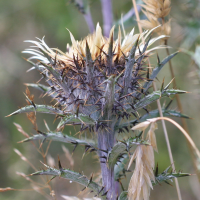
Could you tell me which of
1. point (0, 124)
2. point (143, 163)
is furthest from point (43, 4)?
point (143, 163)

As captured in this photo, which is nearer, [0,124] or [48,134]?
[48,134]

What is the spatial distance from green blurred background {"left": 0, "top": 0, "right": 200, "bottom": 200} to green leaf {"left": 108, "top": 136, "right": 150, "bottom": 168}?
1.57 m

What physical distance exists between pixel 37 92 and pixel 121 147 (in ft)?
8.53

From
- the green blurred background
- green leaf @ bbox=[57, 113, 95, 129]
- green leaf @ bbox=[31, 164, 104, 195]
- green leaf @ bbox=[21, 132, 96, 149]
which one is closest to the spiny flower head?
green leaf @ bbox=[57, 113, 95, 129]

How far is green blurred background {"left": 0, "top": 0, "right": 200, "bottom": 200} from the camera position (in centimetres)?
247

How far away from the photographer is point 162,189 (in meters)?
2.68

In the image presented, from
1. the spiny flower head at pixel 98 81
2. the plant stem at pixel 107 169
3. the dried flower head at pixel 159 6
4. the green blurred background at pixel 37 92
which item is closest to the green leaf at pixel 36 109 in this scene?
the spiny flower head at pixel 98 81

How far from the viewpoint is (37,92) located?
3.21m

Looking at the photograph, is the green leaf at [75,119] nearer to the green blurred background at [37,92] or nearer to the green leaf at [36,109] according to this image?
the green leaf at [36,109]

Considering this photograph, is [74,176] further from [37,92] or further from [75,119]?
[37,92]

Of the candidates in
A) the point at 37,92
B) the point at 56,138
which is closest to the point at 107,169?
the point at 56,138

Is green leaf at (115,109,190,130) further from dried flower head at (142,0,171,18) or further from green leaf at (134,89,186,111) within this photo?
dried flower head at (142,0,171,18)

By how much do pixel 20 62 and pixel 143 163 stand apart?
109 inches

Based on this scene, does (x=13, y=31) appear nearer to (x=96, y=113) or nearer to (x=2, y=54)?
(x=2, y=54)
